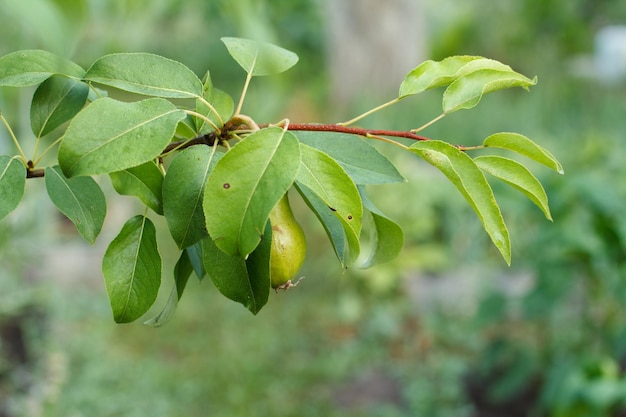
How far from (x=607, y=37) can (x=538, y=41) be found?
0.80 meters

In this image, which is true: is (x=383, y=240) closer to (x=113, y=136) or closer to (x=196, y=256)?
(x=196, y=256)

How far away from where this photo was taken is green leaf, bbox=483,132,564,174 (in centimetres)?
60

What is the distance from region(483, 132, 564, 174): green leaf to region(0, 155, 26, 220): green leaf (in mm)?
355

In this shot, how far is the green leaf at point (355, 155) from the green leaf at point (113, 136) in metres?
0.12

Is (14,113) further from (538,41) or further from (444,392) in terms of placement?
(538,41)

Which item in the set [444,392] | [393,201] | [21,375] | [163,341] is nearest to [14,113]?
[163,341]

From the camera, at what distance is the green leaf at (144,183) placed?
62cm

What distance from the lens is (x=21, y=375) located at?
2689mm

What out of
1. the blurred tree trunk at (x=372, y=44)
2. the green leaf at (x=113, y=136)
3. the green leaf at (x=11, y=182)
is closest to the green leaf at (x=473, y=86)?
the green leaf at (x=113, y=136)

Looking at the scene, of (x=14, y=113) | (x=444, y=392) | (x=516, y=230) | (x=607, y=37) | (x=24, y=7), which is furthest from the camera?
(x=607, y=37)

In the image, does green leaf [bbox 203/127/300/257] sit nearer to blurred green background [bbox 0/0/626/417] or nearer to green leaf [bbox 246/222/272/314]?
green leaf [bbox 246/222/272/314]

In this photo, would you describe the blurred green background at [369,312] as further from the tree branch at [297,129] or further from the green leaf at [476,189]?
the green leaf at [476,189]

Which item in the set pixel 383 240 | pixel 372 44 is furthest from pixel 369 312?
pixel 372 44

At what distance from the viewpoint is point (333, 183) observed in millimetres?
558
